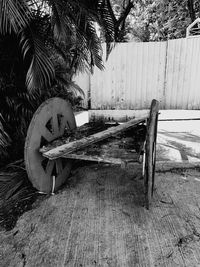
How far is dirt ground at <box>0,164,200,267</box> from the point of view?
59.7 inches

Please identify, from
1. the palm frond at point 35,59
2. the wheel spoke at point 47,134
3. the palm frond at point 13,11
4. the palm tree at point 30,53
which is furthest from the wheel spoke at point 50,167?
the palm frond at point 13,11

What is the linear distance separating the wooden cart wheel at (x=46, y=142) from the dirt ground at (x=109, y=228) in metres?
0.17

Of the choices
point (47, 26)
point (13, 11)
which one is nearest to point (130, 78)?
point (47, 26)

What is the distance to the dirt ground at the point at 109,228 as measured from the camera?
1.52 meters

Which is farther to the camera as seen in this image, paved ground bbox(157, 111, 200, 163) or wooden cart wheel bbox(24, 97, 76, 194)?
paved ground bbox(157, 111, 200, 163)

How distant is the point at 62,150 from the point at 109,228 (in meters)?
0.73

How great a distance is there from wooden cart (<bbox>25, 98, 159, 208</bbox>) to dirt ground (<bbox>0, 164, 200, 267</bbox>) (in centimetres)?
19

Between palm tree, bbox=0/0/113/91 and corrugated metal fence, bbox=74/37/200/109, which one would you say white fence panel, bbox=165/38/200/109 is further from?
palm tree, bbox=0/0/113/91

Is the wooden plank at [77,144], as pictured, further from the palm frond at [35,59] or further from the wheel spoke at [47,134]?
the palm frond at [35,59]

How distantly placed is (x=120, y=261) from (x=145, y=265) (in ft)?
0.52

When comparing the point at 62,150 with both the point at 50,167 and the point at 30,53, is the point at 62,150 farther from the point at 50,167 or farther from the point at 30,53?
the point at 30,53

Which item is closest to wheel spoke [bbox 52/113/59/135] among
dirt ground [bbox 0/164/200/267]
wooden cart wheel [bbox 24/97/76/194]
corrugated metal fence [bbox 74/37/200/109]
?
wooden cart wheel [bbox 24/97/76/194]

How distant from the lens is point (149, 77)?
612cm

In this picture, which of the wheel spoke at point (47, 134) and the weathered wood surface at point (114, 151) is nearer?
the weathered wood surface at point (114, 151)
